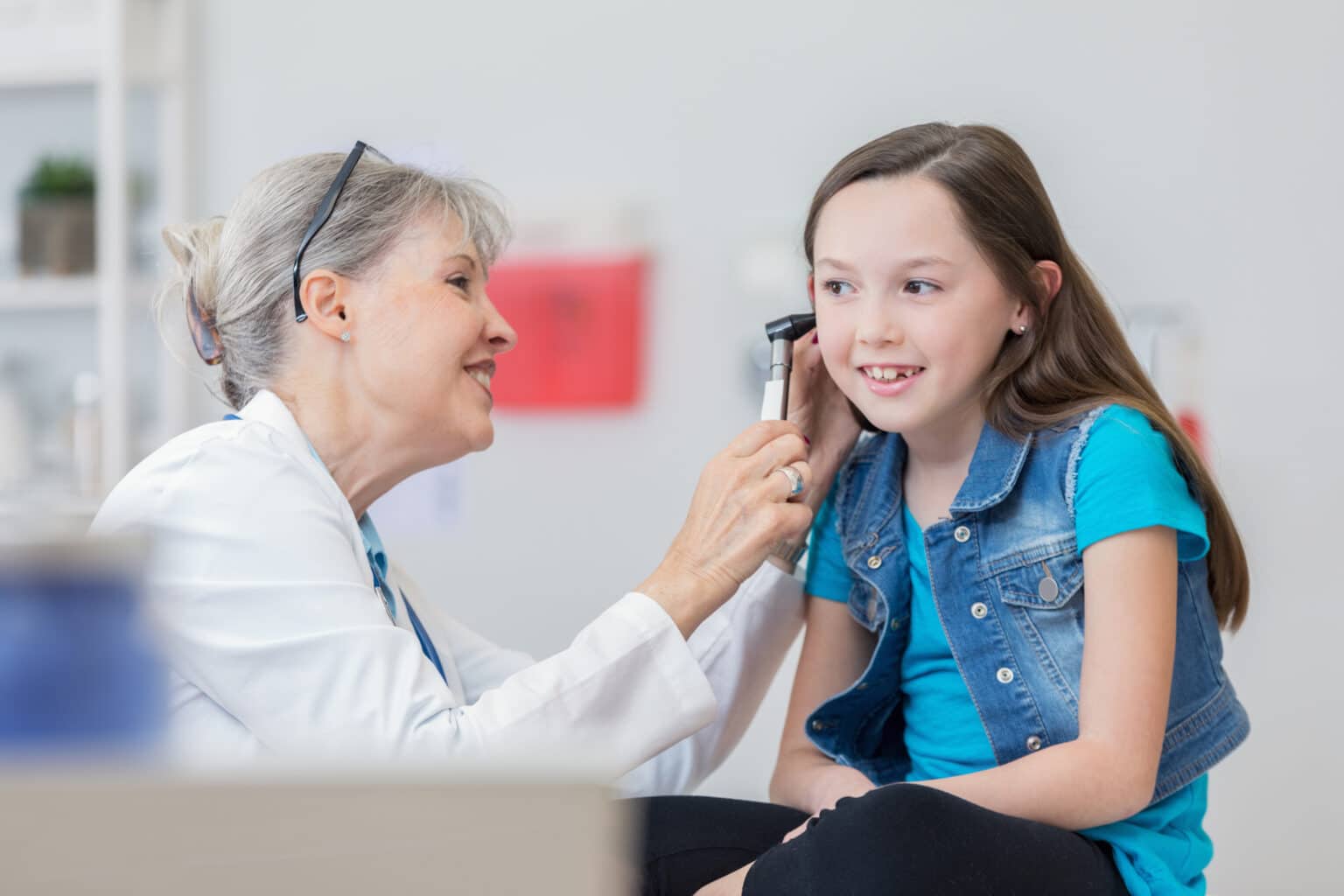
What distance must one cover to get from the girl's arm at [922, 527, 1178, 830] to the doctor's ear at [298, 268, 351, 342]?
757mm

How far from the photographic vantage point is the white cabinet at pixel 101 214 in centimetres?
253

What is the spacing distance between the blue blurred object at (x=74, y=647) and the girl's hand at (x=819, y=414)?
1024 mm

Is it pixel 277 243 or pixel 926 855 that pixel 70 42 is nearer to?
pixel 277 243

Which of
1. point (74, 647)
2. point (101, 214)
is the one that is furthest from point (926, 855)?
point (101, 214)

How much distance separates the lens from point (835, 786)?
1287mm

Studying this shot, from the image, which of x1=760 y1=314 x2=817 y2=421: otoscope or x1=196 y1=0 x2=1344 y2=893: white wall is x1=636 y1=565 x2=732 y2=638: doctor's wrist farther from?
x1=196 y1=0 x2=1344 y2=893: white wall

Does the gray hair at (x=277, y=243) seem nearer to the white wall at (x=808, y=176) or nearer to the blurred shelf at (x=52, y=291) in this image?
the white wall at (x=808, y=176)

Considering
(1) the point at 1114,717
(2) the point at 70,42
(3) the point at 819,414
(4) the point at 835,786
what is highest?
(2) the point at 70,42

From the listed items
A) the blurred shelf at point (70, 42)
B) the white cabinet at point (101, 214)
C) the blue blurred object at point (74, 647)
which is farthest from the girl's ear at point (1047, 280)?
the blurred shelf at point (70, 42)

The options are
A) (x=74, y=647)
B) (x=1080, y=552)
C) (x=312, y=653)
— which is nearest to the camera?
(x=74, y=647)

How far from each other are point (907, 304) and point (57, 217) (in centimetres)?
203

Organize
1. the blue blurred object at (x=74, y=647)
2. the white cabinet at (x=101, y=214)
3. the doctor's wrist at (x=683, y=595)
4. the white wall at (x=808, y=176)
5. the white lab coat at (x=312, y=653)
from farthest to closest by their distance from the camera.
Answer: the white cabinet at (x=101, y=214) → the white wall at (x=808, y=176) → the doctor's wrist at (x=683, y=595) → the white lab coat at (x=312, y=653) → the blue blurred object at (x=74, y=647)

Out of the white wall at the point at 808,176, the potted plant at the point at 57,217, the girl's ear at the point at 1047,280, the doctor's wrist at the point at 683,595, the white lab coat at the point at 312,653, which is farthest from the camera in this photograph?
the potted plant at the point at 57,217

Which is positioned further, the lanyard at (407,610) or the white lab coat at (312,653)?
the lanyard at (407,610)
